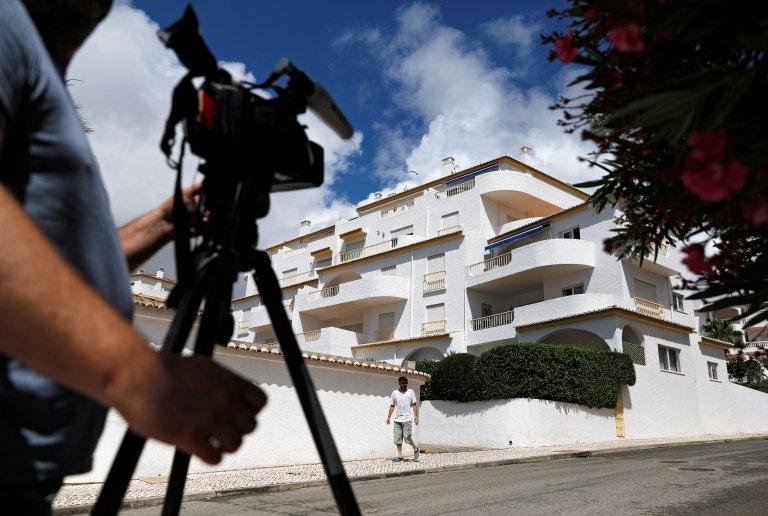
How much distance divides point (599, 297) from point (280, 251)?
31584 millimetres

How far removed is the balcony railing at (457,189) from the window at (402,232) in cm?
300

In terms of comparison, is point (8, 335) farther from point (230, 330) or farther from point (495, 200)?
point (495, 200)

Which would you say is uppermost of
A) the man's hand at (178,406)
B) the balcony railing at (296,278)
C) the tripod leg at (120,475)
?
the balcony railing at (296,278)

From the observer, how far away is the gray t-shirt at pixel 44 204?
3.04 feet

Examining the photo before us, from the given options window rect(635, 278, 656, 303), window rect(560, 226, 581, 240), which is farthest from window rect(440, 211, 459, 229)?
window rect(635, 278, 656, 303)

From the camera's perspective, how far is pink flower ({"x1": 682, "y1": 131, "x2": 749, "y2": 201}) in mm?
1044

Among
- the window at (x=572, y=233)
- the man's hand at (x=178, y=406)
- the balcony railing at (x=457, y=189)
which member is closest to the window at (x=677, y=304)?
the window at (x=572, y=233)

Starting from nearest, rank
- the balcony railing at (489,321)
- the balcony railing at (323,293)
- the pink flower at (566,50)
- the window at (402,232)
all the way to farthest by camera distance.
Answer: the pink flower at (566,50), the balcony railing at (489,321), the window at (402,232), the balcony railing at (323,293)

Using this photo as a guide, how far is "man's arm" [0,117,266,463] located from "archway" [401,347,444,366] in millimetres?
31291

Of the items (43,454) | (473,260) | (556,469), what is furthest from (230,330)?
(473,260)

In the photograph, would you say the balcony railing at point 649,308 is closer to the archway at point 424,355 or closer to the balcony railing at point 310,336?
the archway at point 424,355

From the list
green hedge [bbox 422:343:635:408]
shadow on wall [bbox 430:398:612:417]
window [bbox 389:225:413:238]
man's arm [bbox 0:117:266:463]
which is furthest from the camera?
window [bbox 389:225:413:238]

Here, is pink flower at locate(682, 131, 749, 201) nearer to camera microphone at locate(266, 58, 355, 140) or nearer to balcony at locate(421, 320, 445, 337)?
camera microphone at locate(266, 58, 355, 140)

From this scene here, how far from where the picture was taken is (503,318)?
29953mm
